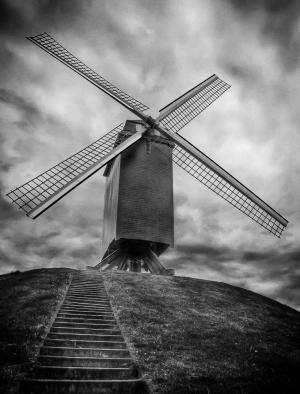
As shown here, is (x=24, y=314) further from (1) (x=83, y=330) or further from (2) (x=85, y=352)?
(2) (x=85, y=352)

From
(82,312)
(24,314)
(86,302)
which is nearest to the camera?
(24,314)

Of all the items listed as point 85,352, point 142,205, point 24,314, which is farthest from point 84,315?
point 142,205

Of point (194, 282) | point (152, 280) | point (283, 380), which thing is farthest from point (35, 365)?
point (194, 282)

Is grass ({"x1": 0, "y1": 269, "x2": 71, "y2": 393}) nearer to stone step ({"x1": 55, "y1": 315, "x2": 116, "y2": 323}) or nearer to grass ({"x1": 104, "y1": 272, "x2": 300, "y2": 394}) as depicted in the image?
stone step ({"x1": 55, "y1": 315, "x2": 116, "y2": 323})

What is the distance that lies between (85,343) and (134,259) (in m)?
12.9

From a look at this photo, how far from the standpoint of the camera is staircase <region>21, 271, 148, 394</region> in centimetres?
652

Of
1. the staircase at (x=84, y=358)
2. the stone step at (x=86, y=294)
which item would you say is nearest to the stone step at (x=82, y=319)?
the staircase at (x=84, y=358)

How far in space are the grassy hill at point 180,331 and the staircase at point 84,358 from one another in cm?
33

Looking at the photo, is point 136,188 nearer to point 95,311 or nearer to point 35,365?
point 95,311

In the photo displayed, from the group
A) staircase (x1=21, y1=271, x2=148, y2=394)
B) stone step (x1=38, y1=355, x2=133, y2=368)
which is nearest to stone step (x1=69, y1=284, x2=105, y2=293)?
staircase (x1=21, y1=271, x2=148, y2=394)

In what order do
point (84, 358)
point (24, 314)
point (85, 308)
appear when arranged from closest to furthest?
point (84, 358) < point (24, 314) < point (85, 308)

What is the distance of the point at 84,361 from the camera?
7574mm

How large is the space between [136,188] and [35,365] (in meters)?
14.1

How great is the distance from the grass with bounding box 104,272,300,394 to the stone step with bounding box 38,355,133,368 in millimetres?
516
